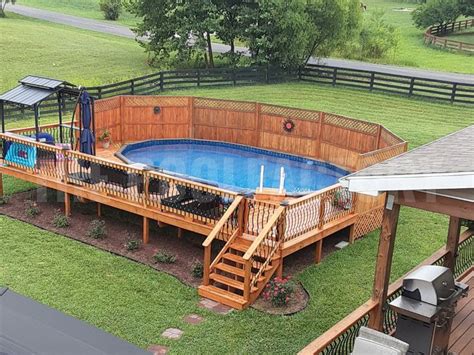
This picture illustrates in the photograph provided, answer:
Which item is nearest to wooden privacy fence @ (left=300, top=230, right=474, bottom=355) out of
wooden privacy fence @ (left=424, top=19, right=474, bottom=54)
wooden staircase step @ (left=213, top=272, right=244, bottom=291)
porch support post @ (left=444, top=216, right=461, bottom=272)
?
porch support post @ (left=444, top=216, right=461, bottom=272)

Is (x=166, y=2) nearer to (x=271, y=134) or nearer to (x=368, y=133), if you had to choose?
(x=271, y=134)

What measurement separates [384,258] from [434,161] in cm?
138

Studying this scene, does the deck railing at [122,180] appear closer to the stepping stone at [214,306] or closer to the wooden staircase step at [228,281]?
the wooden staircase step at [228,281]

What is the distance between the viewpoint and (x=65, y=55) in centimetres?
3644

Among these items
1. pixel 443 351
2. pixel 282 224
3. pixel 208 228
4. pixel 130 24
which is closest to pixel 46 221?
pixel 208 228

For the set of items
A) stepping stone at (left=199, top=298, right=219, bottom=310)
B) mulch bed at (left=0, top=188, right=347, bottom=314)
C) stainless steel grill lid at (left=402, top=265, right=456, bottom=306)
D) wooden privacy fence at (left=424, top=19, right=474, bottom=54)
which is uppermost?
wooden privacy fence at (left=424, top=19, right=474, bottom=54)

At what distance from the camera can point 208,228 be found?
11.5 m

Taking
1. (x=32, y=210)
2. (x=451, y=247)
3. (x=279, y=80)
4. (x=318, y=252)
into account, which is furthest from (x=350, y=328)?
(x=279, y=80)

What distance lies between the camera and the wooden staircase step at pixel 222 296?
33.0ft

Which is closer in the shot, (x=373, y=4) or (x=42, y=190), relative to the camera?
(x=42, y=190)

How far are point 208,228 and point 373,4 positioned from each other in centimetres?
7077

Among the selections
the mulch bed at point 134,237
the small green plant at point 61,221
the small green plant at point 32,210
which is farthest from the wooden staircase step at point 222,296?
the small green plant at point 32,210

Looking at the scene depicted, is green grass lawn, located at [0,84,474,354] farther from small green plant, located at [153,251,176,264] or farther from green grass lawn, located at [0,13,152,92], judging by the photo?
green grass lawn, located at [0,13,152,92]

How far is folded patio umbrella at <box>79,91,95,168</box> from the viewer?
1531 centimetres
